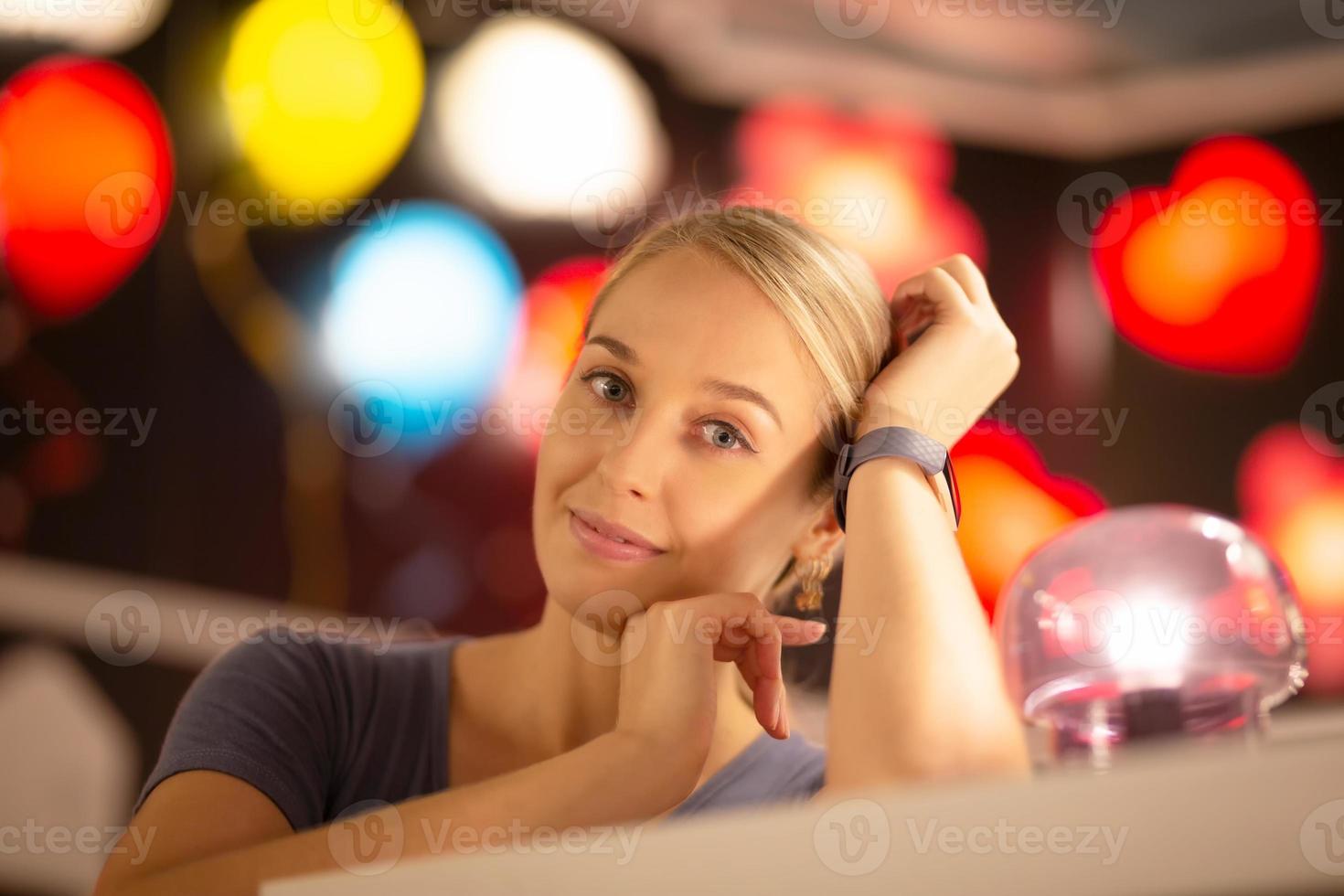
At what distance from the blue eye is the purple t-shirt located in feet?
1.05

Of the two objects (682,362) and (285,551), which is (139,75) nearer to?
(285,551)

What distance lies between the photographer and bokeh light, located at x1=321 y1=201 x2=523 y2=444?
2.34 meters

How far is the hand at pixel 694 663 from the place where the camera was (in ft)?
3.16

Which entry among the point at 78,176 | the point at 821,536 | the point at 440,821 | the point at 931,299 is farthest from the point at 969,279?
the point at 78,176

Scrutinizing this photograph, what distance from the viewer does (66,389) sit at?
7.16 ft

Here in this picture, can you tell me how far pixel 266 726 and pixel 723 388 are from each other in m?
0.49

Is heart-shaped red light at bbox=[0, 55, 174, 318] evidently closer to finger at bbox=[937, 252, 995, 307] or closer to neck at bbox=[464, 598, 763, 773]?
neck at bbox=[464, 598, 763, 773]

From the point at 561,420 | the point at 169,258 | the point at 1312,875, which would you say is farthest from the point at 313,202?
the point at 1312,875

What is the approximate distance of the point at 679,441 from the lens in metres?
1.12

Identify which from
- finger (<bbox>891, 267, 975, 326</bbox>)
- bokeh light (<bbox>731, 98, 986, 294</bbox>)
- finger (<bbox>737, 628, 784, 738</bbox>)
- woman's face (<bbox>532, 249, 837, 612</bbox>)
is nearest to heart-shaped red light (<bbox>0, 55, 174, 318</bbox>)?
bokeh light (<bbox>731, 98, 986, 294</bbox>)

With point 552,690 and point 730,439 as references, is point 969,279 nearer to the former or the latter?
point 730,439

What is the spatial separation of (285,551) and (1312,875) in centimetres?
199

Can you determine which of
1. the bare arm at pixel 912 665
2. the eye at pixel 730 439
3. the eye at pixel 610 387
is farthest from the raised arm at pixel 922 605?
the eye at pixel 610 387

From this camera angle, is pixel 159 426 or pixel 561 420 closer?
pixel 561 420
